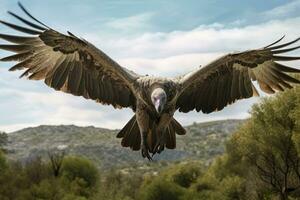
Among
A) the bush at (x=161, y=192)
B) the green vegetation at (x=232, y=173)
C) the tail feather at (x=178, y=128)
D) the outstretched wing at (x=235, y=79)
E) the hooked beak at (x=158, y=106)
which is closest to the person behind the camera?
the hooked beak at (x=158, y=106)

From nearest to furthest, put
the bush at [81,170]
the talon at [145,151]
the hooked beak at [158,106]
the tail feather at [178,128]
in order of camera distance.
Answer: the hooked beak at [158,106]
the talon at [145,151]
the tail feather at [178,128]
the bush at [81,170]

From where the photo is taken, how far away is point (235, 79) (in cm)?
1419

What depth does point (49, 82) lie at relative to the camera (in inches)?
503

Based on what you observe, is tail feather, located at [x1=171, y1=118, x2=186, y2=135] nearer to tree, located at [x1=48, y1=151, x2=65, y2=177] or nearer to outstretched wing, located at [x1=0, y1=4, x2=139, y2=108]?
outstretched wing, located at [x1=0, y1=4, x2=139, y2=108]

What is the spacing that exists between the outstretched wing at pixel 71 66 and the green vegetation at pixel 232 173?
104 ft

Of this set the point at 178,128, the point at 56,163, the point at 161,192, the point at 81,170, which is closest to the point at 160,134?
the point at 178,128

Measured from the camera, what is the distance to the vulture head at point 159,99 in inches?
421

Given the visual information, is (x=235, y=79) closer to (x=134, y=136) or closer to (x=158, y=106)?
(x=134, y=136)

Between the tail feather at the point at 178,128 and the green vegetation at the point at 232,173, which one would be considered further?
the green vegetation at the point at 232,173

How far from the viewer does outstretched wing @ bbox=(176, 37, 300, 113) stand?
538 inches

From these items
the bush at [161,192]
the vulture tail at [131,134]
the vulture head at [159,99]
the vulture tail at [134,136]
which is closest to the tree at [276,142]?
the bush at [161,192]

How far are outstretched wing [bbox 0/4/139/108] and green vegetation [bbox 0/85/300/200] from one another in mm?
31786

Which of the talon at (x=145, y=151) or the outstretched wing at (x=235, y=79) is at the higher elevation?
the outstretched wing at (x=235, y=79)

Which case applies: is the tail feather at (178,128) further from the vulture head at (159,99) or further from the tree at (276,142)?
the tree at (276,142)
